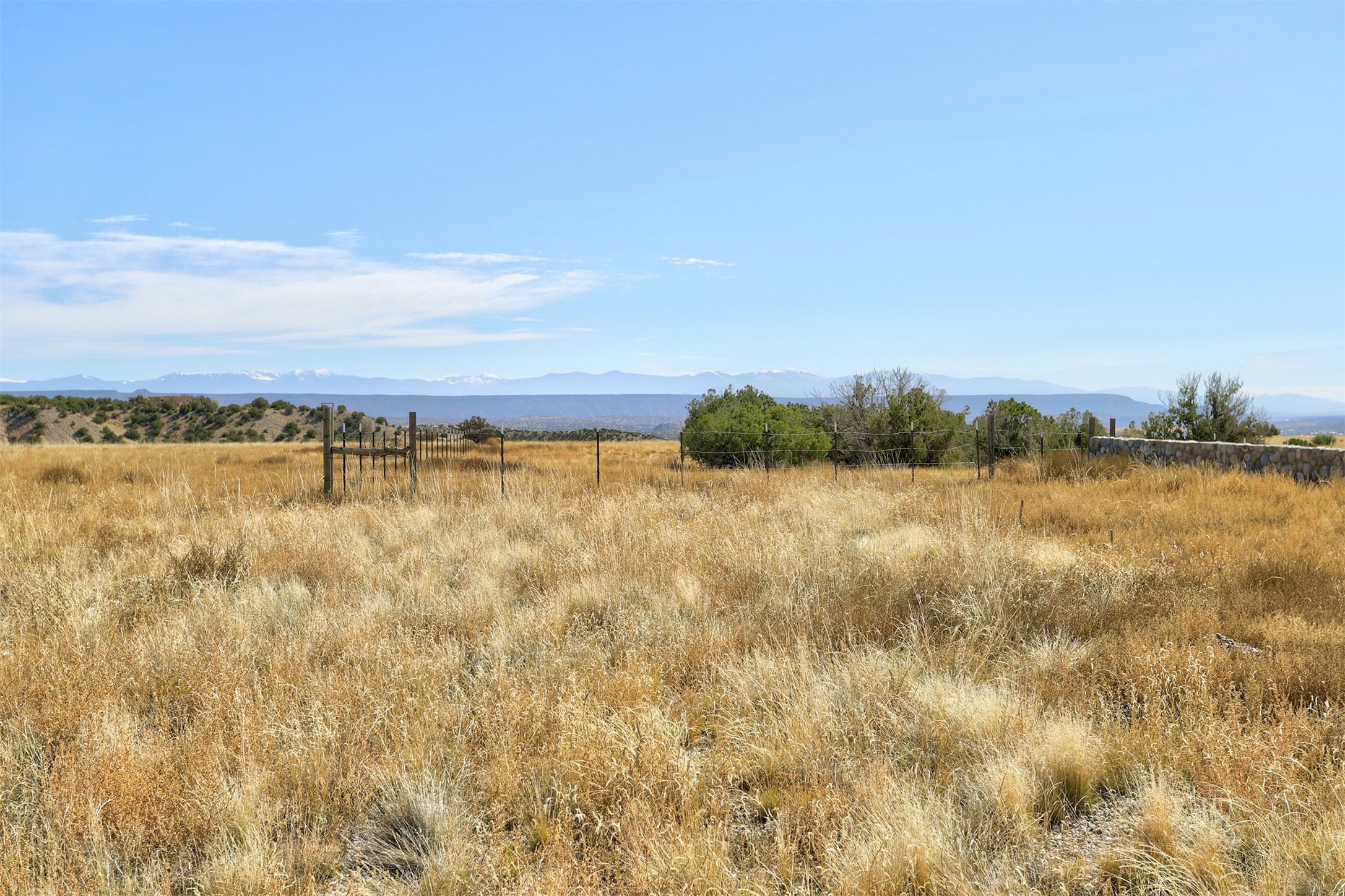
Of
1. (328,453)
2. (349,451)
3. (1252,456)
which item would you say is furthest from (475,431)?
(1252,456)

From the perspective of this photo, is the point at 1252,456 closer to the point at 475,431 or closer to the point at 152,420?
the point at 475,431

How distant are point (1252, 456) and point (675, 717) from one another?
17840 millimetres

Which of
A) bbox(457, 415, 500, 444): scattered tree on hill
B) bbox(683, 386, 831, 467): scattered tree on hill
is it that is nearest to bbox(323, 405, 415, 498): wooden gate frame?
bbox(457, 415, 500, 444): scattered tree on hill

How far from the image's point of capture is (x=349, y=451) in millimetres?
14859

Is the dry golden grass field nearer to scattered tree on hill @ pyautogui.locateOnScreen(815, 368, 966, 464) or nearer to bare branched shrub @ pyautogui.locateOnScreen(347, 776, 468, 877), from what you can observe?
bare branched shrub @ pyautogui.locateOnScreen(347, 776, 468, 877)

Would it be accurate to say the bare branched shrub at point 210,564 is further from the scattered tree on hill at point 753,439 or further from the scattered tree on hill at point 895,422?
the scattered tree on hill at point 895,422

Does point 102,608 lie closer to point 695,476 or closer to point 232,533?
point 232,533

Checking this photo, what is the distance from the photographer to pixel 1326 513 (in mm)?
12016

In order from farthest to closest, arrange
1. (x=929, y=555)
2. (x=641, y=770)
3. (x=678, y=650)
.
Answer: (x=929, y=555)
(x=678, y=650)
(x=641, y=770)

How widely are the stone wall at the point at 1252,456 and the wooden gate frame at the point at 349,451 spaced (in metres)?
17.5

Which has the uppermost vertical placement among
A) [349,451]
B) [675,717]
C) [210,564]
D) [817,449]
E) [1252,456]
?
[1252,456]

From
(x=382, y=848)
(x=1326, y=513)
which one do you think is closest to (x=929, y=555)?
(x=382, y=848)

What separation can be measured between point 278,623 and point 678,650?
141 inches

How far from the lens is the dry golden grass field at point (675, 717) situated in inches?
135
